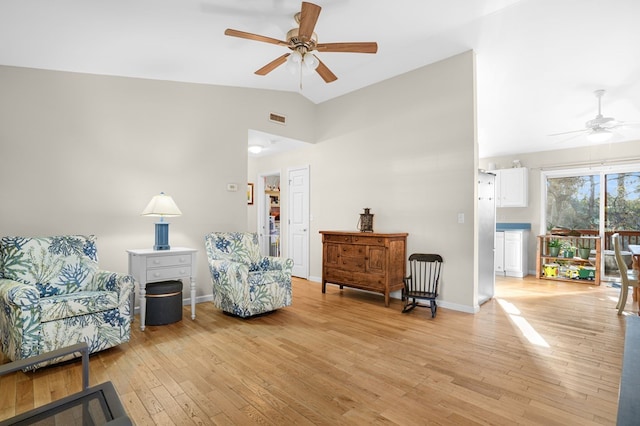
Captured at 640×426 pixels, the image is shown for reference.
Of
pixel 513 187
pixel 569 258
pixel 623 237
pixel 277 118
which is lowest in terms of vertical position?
pixel 569 258

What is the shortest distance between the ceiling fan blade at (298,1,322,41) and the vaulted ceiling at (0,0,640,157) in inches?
18.1

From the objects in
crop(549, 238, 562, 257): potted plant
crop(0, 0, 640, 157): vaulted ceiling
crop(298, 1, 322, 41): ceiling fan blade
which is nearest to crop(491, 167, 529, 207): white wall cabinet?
crop(549, 238, 562, 257): potted plant

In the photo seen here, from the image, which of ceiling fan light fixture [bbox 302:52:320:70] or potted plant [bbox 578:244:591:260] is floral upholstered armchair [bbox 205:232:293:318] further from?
potted plant [bbox 578:244:591:260]

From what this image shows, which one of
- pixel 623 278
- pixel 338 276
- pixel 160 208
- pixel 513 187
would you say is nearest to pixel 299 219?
pixel 338 276

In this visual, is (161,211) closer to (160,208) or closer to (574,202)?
(160,208)

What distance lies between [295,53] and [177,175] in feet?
7.34

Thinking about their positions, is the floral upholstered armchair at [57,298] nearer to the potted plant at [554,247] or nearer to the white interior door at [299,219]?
the white interior door at [299,219]

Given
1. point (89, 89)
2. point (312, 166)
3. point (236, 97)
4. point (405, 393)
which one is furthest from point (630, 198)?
point (89, 89)

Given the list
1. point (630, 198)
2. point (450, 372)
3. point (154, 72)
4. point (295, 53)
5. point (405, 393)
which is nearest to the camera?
point (405, 393)

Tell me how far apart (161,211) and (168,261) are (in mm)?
537

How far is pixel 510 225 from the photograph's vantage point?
673 centimetres

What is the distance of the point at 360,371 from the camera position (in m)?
2.43

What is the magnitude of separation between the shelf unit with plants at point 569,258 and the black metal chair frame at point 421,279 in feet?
10.9

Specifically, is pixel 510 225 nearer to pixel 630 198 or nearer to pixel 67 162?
pixel 630 198
